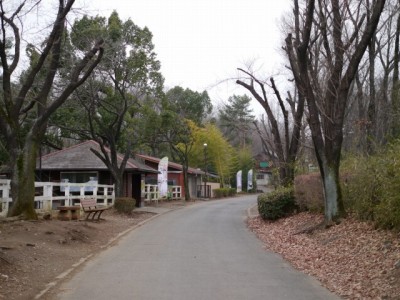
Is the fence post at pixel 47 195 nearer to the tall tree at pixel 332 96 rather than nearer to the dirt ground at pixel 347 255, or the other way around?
the dirt ground at pixel 347 255

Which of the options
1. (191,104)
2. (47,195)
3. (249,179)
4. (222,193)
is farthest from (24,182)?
(249,179)

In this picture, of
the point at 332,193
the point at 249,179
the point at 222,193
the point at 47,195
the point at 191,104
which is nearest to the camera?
the point at 332,193

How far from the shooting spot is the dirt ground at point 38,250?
26.4 ft

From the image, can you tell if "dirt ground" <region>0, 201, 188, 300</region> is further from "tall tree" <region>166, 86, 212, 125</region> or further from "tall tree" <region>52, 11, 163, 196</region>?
"tall tree" <region>166, 86, 212, 125</region>

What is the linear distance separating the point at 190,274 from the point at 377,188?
5.25m

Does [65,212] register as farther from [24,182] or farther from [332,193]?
[332,193]

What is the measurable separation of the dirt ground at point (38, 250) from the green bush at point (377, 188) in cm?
666

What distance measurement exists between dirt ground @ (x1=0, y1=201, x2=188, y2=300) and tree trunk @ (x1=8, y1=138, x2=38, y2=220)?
1.94 feet

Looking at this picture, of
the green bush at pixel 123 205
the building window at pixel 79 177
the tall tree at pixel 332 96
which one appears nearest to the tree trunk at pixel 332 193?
the tall tree at pixel 332 96

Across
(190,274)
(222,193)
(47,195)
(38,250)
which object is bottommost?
(190,274)

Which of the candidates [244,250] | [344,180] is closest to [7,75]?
[244,250]

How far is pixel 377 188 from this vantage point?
11734 mm

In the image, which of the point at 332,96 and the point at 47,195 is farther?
the point at 47,195

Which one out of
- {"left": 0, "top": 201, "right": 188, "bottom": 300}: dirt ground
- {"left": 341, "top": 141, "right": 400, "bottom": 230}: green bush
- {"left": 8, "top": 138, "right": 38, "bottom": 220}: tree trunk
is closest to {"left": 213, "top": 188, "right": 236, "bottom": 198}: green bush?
{"left": 0, "top": 201, "right": 188, "bottom": 300}: dirt ground
